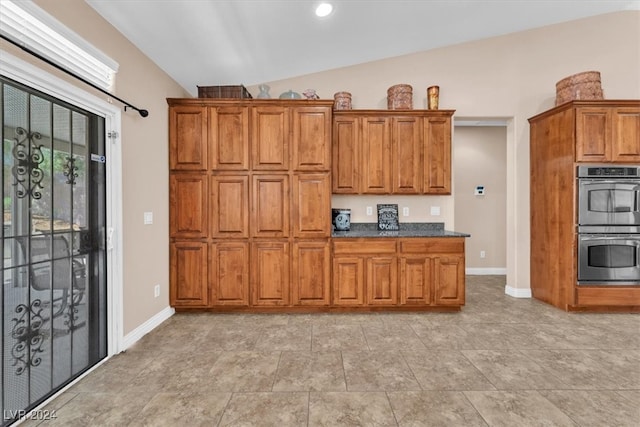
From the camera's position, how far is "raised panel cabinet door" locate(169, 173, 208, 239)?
346 cm

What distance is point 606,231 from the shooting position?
11.4ft

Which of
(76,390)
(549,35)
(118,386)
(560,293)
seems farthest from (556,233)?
(76,390)

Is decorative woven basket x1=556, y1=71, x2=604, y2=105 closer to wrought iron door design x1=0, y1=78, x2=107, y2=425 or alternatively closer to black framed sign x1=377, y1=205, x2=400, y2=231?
black framed sign x1=377, y1=205, x2=400, y2=231

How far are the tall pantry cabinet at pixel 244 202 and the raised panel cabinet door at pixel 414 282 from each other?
0.90 m

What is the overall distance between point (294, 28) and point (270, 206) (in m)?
1.92

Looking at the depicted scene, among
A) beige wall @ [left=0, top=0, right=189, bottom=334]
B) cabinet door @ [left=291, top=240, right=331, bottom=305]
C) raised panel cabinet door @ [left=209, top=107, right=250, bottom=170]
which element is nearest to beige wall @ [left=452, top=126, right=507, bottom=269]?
cabinet door @ [left=291, top=240, right=331, bottom=305]

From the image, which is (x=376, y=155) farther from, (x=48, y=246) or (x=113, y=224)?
(x=48, y=246)

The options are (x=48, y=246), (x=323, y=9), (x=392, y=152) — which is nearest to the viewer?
(x=48, y=246)

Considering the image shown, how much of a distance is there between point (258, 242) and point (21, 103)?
226 cm

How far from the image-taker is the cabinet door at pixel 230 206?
3465mm

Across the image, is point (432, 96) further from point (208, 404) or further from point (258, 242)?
point (208, 404)

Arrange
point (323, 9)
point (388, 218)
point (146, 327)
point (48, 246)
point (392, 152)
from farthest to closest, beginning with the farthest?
point (388, 218) → point (392, 152) → point (146, 327) → point (323, 9) → point (48, 246)

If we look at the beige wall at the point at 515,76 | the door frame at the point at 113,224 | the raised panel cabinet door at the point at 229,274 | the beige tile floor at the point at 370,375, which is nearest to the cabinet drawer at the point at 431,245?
the beige wall at the point at 515,76

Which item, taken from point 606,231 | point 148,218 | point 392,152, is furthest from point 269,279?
point 606,231
